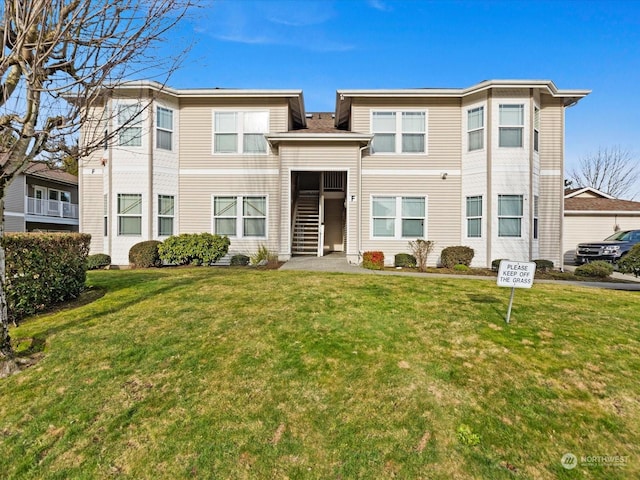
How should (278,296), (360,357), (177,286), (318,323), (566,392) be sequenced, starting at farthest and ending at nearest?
(177,286) → (278,296) → (318,323) → (360,357) → (566,392)

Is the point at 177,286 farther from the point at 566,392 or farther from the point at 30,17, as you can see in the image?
the point at 566,392

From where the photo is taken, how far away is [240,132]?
13625mm

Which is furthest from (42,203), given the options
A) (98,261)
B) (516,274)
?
(516,274)

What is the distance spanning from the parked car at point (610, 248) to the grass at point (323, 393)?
12660 mm

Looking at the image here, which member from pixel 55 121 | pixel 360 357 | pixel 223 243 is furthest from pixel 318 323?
pixel 223 243

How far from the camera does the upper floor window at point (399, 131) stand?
44.1ft

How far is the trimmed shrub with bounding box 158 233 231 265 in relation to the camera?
37.7ft

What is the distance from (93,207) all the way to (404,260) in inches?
518

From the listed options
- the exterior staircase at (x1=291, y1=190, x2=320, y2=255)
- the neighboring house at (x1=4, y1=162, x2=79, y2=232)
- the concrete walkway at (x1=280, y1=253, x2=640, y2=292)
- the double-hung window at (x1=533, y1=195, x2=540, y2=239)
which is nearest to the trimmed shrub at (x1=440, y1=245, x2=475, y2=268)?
the concrete walkway at (x1=280, y1=253, x2=640, y2=292)

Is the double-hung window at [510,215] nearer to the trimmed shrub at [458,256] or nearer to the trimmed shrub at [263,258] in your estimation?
the trimmed shrub at [458,256]

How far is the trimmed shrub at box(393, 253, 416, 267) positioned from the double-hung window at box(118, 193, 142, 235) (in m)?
10.4

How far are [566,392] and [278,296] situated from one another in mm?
4511

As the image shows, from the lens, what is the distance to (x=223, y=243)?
1183cm

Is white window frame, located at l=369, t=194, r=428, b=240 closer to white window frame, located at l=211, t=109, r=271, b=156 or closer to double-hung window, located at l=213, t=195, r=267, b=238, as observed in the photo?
double-hung window, located at l=213, t=195, r=267, b=238
